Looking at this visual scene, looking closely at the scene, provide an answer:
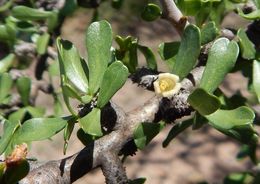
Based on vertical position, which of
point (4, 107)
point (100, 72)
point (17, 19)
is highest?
point (100, 72)

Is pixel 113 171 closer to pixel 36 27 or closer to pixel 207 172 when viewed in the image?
pixel 36 27

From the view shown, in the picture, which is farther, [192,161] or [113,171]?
[192,161]

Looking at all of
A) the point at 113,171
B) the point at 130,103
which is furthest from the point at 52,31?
the point at 130,103

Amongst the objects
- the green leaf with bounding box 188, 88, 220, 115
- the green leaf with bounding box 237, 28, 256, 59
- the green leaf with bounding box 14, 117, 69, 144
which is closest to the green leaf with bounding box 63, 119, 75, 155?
the green leaf with bounding box 14, 117, 69, 144

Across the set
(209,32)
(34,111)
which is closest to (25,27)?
(34,111)

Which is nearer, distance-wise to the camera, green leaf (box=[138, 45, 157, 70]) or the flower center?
the flower center

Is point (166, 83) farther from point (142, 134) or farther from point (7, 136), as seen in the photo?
point (7, 136)

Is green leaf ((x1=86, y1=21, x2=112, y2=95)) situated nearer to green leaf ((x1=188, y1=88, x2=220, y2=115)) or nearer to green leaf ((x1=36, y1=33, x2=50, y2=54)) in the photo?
green leaf ((x1=188, y1=88, x2=220, y2=115))
